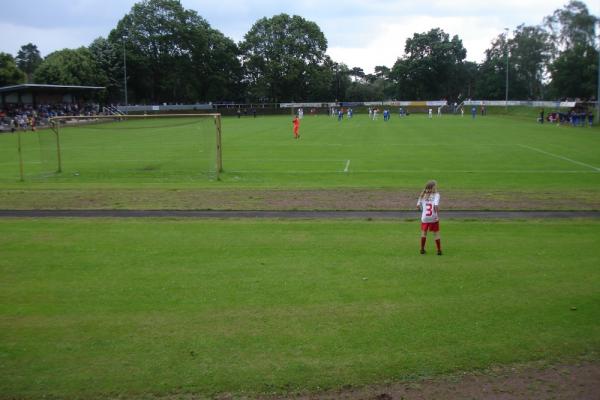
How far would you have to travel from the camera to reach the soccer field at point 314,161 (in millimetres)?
22625

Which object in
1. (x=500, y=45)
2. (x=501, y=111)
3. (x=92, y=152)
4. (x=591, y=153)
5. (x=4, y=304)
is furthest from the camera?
(x=500, y=45)

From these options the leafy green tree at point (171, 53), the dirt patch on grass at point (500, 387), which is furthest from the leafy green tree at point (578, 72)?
the dirt patch on grass at point (500, 387)

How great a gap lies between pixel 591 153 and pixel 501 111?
64.0 meters

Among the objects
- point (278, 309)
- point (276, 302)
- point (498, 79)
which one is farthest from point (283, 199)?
point (498, 79)

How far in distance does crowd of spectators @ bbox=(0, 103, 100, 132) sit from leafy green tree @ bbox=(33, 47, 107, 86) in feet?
16.9

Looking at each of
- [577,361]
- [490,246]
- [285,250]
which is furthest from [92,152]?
[577,361]

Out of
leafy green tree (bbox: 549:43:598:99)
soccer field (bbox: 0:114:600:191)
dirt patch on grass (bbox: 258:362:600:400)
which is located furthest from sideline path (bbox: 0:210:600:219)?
leafy green tree (bbox: 549:43:598:99)

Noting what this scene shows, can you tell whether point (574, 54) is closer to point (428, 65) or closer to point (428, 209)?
point (428, 65)

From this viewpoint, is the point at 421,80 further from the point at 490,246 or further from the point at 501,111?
the point at 490,246

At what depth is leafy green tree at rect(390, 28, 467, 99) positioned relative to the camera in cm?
11706

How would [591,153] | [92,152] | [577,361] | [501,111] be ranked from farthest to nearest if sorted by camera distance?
[501,111] < [92,152] < [591,153] < [577,361]

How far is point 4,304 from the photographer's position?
28.9 feet

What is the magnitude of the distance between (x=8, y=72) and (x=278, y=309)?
7586cm

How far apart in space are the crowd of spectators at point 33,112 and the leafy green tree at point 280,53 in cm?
3662
